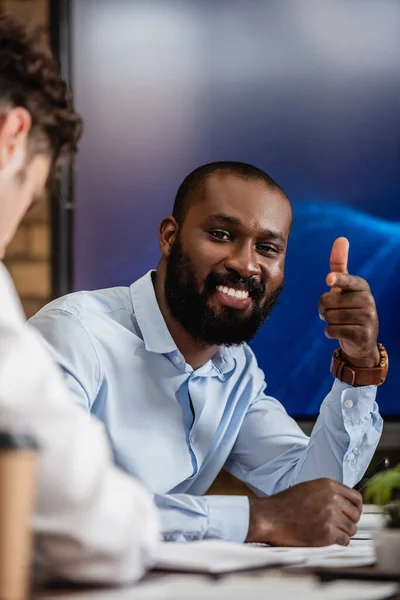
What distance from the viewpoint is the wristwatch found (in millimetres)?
1916

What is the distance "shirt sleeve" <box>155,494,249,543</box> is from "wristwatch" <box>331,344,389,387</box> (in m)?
0.48

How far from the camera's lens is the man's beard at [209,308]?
200cm

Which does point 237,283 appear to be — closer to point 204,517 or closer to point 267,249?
point 267,249

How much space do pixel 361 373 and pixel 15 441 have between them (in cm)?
128

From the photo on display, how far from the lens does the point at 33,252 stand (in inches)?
103

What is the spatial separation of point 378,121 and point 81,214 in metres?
0.94

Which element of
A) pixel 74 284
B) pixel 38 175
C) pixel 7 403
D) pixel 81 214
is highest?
pixel 38 175

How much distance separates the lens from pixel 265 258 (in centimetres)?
203

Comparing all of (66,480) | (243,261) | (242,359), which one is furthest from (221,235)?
(66,480)

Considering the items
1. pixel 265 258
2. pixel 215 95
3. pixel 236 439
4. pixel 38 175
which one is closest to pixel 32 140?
pixel 38 175

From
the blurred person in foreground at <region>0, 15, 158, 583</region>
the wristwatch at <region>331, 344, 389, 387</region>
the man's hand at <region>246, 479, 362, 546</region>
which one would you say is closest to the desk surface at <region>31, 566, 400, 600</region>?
the blurred person in foreground at <region>0, 15, 158, 583</region>

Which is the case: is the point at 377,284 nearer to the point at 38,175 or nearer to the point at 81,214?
the point at 81,214

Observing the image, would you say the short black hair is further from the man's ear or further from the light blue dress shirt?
the light blue dress shirt

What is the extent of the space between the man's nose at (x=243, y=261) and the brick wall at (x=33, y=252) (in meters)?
0.80
